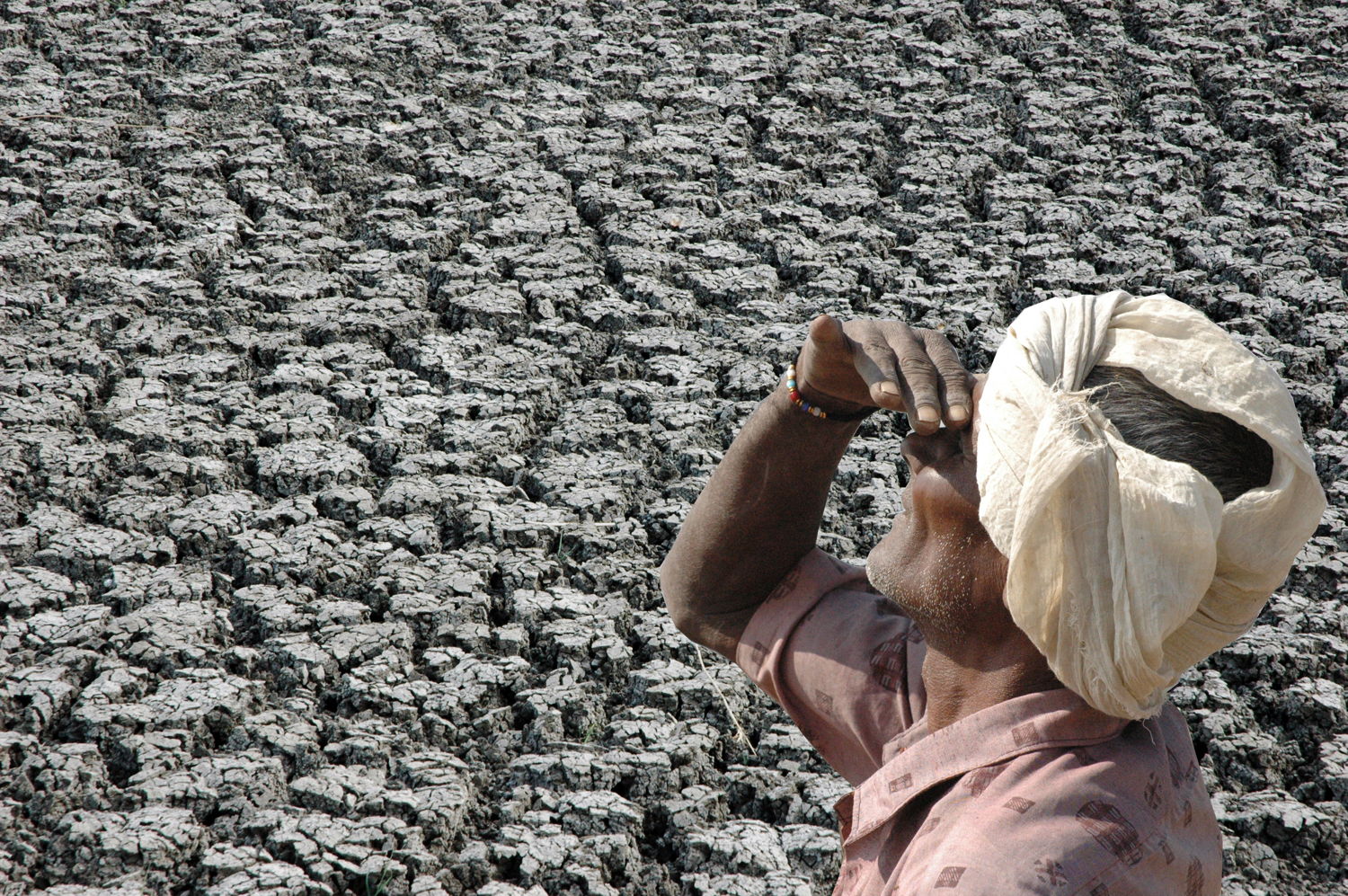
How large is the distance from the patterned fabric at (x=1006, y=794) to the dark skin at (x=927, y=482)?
0.05 m

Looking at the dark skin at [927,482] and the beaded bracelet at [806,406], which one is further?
the beaded bracelet at [806,406]

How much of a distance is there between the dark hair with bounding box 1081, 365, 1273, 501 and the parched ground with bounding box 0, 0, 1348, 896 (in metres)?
0.98

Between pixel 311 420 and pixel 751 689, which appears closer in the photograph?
pixel 751 689

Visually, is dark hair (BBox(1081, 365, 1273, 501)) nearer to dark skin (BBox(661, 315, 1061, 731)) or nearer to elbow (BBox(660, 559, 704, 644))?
dark skin (BBox(661, 315, 1061, 731))

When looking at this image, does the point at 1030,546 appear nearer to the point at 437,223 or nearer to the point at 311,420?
the point at 311,420

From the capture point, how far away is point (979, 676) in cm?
110

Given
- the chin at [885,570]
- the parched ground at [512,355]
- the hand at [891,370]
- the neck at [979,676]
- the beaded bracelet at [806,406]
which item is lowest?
the parched ground at [512,355]

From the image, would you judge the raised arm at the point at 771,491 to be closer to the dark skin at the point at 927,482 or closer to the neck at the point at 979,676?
the dark skin at the point at 927,482

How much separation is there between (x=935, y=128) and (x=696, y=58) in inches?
30.2

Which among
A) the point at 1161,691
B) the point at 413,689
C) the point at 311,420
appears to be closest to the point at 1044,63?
the point at 311,420

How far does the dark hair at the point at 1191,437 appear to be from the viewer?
0.97 metres

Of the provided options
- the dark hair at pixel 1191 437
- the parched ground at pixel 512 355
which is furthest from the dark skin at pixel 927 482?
the parched ground at pixel 512 355

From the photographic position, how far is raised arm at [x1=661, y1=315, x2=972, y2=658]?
115cm

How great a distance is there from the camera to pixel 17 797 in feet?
5.72
